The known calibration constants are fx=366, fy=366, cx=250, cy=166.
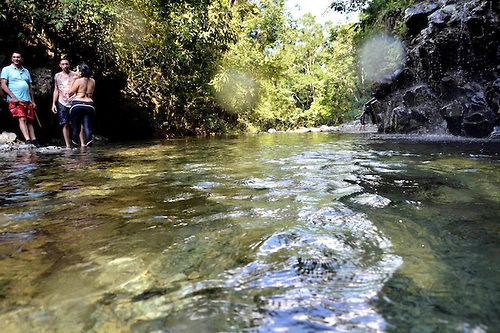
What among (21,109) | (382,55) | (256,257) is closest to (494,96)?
(382,55)

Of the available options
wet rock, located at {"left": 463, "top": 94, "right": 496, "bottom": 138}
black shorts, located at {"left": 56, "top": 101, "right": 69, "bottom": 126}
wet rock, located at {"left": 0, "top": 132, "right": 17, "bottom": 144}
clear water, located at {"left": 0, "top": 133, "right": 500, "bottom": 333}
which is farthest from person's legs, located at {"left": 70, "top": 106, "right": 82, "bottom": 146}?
wet rock, located at {"left": 463, "top": 94, "right": 496, "bottom": 138}

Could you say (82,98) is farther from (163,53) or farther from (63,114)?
(163,53)

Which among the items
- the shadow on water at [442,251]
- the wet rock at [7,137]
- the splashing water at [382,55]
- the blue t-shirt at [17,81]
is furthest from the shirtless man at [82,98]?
the splashing water at [382,55]

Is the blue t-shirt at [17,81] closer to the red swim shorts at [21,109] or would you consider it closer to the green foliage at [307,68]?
the red swim shorts at [21,109]

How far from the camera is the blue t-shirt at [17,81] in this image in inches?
302

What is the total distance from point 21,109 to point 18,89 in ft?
1.38

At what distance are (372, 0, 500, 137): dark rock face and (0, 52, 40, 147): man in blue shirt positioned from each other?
33.8 ft

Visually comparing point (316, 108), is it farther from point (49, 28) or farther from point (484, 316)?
point (484, 316)

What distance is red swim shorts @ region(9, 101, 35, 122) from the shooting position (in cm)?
778

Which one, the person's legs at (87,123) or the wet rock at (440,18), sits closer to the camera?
the person's legs at (87,123)

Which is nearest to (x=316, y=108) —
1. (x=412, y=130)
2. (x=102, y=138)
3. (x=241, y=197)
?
(x=412, y=130)

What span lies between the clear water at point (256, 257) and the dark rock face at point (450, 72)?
6.84 meters

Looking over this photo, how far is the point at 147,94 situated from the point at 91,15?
301 centimetres

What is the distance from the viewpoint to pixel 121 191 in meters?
3.20
